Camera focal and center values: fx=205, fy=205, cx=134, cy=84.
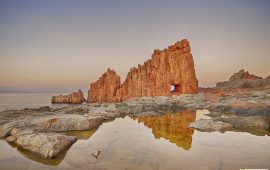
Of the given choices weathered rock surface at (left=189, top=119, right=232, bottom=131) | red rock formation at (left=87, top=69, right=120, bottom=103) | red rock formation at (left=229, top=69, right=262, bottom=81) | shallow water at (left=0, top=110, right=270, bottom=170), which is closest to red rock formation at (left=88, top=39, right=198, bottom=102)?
red rock formation at (left=87, top=69, right=120, bottom=103)

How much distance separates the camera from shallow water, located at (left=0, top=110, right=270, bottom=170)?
9.98 meters

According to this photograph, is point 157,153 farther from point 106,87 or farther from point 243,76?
point 243,76

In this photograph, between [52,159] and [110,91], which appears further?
[110,91]

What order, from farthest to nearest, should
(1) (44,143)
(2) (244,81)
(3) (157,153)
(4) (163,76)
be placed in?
(2) (244,81) < (4) (163,76) < (1) (44,143) < (3) (157,153)

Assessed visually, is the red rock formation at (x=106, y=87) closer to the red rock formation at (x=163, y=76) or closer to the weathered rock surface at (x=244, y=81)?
the red rock formation at (x=163, y=76)

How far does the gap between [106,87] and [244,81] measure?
58.4 metres

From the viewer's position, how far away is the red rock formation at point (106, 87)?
9056 centimetres

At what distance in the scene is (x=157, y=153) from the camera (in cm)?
1194

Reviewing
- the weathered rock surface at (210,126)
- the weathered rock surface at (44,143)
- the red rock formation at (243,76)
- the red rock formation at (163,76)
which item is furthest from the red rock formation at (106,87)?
the weathered rock surface at (44,143)

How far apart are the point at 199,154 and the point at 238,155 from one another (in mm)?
2070

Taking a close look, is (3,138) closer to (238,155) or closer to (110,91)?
(238,155)

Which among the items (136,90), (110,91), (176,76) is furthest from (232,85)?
(110,91)

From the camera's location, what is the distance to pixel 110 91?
91062 mm

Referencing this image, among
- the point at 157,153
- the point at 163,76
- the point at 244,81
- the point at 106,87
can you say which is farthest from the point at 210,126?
the point at 106,87
